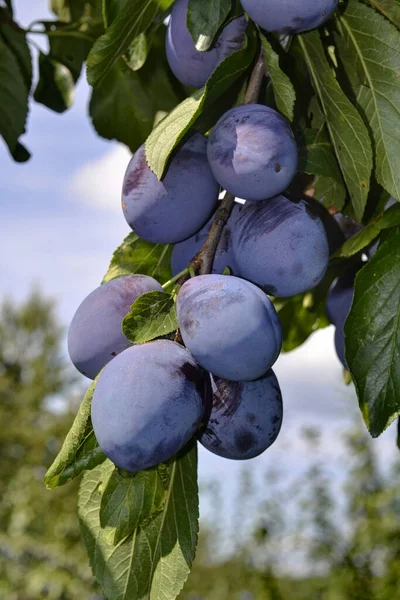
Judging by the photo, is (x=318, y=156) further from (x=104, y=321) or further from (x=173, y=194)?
(x=104, y=321)

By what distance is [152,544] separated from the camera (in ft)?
2.60

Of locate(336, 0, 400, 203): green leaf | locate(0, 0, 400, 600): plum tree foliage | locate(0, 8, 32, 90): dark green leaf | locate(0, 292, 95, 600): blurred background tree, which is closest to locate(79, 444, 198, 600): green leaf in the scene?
locate(0, 0, 400, 600): plum tree foliage

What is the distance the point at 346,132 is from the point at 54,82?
900 millimetres

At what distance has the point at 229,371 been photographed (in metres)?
0.65

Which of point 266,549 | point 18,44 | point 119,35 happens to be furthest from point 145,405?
point 266,549

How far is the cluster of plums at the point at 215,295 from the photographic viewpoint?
625 millimetres

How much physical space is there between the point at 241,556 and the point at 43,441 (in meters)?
7.27

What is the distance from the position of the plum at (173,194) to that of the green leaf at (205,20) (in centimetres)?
10

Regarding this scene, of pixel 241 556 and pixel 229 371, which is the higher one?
pixel 229 371

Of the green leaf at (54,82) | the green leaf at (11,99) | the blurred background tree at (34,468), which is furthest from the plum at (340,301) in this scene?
the blurred background tree at (34,468)

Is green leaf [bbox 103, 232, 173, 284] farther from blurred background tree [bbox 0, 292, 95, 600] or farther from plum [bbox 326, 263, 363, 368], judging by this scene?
blurred background tree [bbox 0, 292, 95, 600]

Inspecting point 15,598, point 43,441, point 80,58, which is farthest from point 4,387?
point 80,58

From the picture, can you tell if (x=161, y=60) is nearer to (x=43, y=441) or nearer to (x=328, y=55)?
(x=328, y=55)

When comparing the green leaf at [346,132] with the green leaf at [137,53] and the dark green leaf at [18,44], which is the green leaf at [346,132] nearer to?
the green leaf at [137,53]
